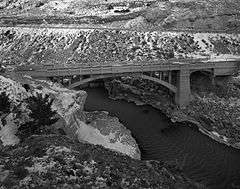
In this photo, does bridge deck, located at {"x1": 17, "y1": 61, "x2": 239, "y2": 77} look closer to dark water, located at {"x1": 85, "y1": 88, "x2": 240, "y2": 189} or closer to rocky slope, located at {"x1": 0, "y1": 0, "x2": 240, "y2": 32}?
dark water, located at {"x1": 85, "y1": 88, "x2": 240, "y2": 189}

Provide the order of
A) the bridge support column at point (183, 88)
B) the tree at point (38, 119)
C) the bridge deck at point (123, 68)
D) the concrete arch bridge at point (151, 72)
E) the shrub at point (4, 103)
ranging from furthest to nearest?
the bridge support column at point (183, 88), the concrete arch bridge at point (151, 72), the bridge deck at point (123, 68), the shrub at point (4, 103), the tree at point (38, 119)

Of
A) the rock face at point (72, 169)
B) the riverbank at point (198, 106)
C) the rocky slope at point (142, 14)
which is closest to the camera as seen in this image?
the rock face at point (72, 169)

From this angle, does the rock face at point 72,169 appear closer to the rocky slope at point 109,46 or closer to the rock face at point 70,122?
the rock face at point 70,122

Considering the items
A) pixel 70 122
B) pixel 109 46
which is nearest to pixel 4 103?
pixel 70 122

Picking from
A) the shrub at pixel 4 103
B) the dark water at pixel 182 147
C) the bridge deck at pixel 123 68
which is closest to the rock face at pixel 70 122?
the shrub at pixel 4 103

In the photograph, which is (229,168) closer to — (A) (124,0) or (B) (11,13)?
(A) (124,0)

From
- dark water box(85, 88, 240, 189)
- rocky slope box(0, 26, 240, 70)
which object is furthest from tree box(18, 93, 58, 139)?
rocky slope box(0, 26, 240, 70)
